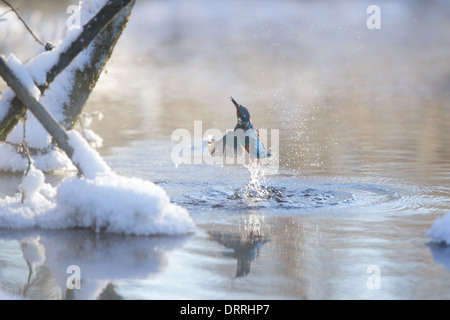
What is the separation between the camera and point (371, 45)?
23.7 meters

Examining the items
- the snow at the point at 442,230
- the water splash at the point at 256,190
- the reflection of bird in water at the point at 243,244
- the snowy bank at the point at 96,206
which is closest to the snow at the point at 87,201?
the snowy bank at the point at 96,206

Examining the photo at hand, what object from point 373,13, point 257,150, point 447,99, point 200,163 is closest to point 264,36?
point 373,13

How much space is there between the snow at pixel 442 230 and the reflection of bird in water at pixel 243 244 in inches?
A: 50.3

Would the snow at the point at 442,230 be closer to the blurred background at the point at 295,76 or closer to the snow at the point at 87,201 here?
the snow at the point at 87,201

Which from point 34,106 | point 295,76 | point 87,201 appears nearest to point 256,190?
point 87,201

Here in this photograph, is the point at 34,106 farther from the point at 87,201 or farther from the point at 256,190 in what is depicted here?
the point at 256,190

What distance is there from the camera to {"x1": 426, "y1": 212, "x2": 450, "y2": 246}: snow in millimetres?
5414

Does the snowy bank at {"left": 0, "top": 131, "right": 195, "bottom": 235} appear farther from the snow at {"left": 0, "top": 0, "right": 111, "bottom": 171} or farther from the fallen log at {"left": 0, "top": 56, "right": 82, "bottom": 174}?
the snow at {"left": 0, "top": 0, "right": 111, "bottom": 171}

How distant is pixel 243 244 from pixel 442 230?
4.97 ft

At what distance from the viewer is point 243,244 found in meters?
5.54

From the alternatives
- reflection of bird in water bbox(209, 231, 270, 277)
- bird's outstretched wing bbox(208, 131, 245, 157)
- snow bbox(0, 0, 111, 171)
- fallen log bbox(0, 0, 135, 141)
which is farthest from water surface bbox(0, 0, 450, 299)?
fallen log bbox(0, 0, 135, 141)
